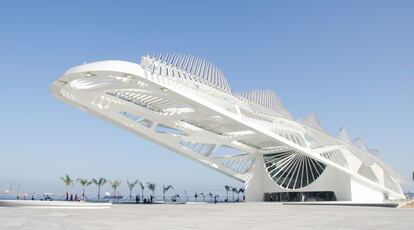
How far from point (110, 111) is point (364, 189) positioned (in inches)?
980

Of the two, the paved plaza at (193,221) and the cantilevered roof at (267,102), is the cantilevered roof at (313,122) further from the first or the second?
the paved plaza at (193,221)

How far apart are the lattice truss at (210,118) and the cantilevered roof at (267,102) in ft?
0.36

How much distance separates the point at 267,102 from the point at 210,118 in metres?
5.13

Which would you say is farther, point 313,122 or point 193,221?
point 313,122

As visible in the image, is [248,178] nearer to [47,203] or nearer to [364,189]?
[364,189]

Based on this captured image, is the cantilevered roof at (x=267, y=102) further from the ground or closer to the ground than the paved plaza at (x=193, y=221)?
further from the ground

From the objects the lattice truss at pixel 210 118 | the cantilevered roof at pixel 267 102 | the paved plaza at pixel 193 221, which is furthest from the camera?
the cantilevered roof at pixel 267 102

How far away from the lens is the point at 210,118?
3309cm

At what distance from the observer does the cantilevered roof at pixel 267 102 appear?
1258 inches

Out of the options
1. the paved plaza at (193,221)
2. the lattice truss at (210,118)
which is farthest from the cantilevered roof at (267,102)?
the paved plaza at (193,221)

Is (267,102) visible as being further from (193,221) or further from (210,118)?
(193,221)

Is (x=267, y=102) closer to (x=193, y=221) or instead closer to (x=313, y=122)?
(x=313, y=122)

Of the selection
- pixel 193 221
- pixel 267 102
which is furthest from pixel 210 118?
pixel 193 221

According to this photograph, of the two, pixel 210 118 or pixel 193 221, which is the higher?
pixel 210 118
